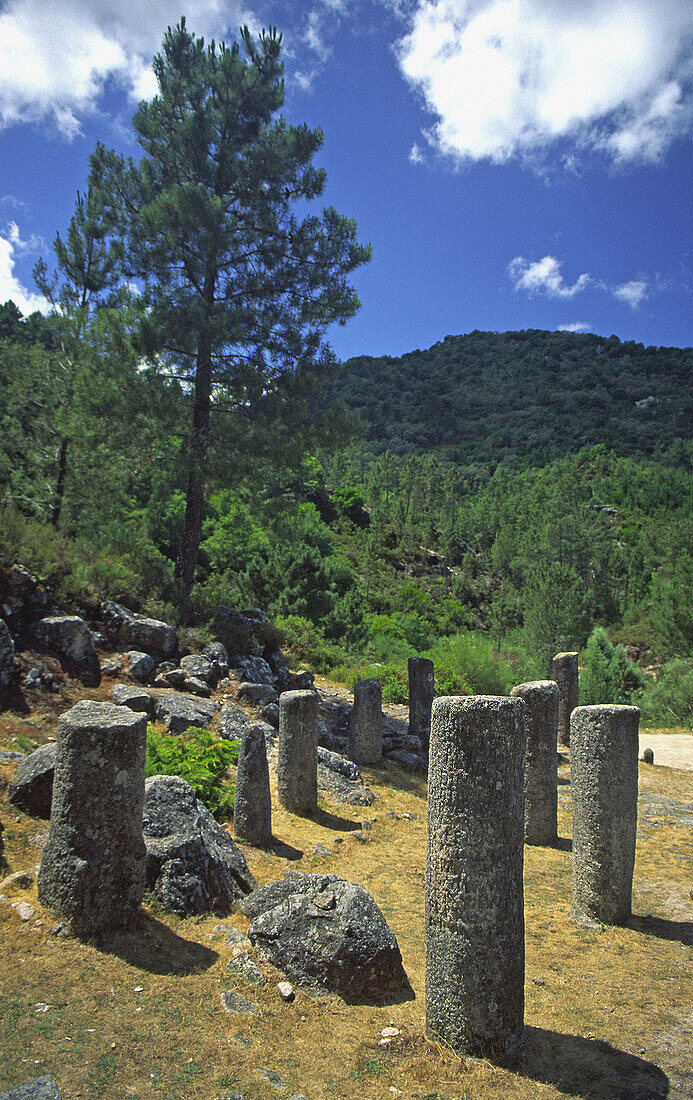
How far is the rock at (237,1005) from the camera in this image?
4371 mm

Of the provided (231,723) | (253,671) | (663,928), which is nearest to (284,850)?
(231,723)

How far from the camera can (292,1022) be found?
4.41m

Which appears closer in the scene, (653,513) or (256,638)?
(256,638)

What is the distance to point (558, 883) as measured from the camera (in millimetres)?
8094

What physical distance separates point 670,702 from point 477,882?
22465 mm

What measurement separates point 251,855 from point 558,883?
154 inches

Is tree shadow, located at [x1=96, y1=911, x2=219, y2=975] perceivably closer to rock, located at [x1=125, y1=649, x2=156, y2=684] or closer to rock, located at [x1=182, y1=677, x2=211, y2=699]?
rock, located at [x1=125, y1=649, x2=156, y2=684]

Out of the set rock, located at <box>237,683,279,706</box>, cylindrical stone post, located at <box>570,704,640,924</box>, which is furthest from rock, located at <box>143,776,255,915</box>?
rock, located at <box>237,683,279,706</box>

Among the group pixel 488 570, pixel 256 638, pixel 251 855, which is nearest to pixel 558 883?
pixel 251 855

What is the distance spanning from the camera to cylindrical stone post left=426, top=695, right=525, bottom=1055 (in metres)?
4.20

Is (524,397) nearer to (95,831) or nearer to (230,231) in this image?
(230,231)

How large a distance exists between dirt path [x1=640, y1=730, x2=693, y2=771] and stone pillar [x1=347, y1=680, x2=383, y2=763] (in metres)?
8.12

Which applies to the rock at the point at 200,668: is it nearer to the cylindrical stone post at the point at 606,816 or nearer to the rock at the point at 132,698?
the rock at the point at 132,698

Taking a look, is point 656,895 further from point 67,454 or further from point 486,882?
point 67,454
